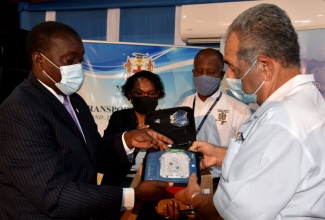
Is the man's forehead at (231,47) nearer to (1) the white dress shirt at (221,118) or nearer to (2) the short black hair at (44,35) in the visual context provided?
(2) the short black hair at (44,35)

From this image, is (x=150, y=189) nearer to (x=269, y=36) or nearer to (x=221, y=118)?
(x=269, y=36)

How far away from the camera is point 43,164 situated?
165 centimetres

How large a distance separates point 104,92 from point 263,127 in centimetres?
384

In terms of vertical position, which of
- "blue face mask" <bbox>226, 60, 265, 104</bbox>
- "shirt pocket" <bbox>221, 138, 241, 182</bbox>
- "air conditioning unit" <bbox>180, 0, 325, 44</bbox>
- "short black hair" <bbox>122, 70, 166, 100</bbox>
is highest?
"air conditioning unit" <bbox>180, 0, 325, 44</bbox>

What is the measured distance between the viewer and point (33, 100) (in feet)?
5.83

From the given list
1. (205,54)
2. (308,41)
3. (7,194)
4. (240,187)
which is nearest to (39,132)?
(7,194)

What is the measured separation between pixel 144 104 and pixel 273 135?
93.1 inches

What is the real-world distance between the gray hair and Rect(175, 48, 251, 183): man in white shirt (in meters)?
2.20

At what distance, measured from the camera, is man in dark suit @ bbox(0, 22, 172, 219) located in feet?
5.42

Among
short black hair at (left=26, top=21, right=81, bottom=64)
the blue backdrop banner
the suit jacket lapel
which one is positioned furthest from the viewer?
the blue backdrop banner

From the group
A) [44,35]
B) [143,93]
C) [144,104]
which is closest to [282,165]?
[44,35]

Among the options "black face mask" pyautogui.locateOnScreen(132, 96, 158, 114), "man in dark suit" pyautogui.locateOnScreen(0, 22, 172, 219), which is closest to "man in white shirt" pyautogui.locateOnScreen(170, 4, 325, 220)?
"man in dark suit" pyautogui.locateOnScreen(0, 22, 172, 219)

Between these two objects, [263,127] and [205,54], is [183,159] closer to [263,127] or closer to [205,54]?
[263,127]

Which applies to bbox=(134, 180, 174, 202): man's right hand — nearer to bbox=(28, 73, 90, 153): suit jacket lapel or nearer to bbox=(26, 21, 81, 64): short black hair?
bbox=(28, 73, 90, 153): suit jacket lapel
